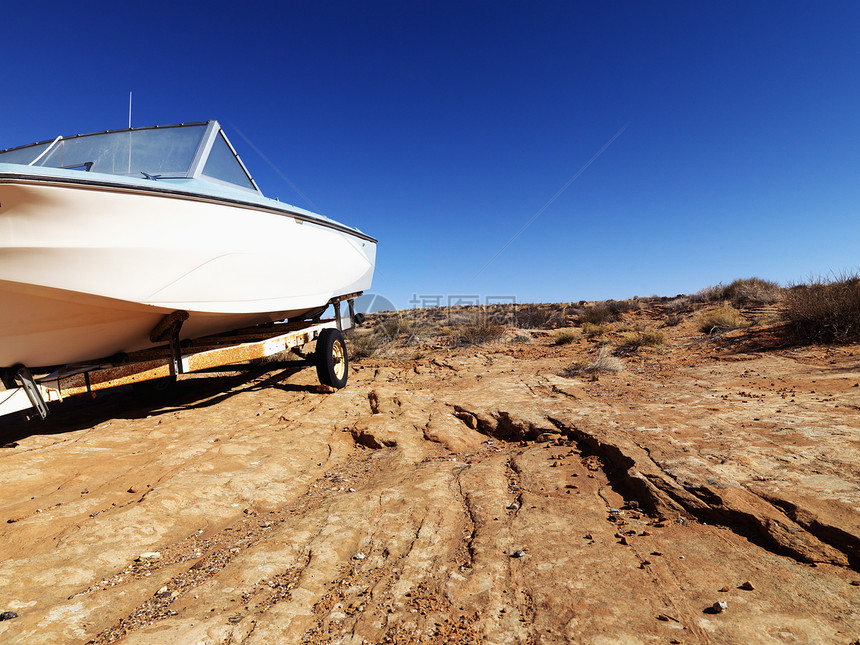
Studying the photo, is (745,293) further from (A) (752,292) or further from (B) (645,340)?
(B) (645,340)

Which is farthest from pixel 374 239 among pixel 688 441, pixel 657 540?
pixel 657 540

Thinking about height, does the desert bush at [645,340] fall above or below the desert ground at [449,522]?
above

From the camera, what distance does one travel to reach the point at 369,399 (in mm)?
5078

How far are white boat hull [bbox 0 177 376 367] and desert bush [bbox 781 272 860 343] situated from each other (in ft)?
27.3

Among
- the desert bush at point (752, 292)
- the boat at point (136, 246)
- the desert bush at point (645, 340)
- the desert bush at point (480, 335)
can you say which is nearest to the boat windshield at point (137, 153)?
the boat at point (136, 246)

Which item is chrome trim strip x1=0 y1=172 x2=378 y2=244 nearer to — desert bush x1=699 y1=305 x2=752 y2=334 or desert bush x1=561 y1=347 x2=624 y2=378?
desert bush x1=561 y1=347 x2=624 y2=378

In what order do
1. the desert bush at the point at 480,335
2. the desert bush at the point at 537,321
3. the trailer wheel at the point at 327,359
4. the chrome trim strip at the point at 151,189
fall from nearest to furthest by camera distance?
the chrome trim strip at the point at 151,189 < the trailer wheel at the point at 327,359 < the desert bush at the point at 480,335 < the desert bush at the point at 537,321

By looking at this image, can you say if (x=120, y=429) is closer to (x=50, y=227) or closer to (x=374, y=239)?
(x=50, y=227)

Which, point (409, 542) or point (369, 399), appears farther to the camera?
point (369, 399)

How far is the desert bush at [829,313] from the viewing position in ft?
21.1

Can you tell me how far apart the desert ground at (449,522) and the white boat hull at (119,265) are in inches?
39.9

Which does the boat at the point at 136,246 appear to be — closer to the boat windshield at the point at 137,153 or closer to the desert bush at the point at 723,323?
the boat windshield at the point at 137,153

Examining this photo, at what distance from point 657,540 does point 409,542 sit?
3.91 feet

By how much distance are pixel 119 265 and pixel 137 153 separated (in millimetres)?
2207
